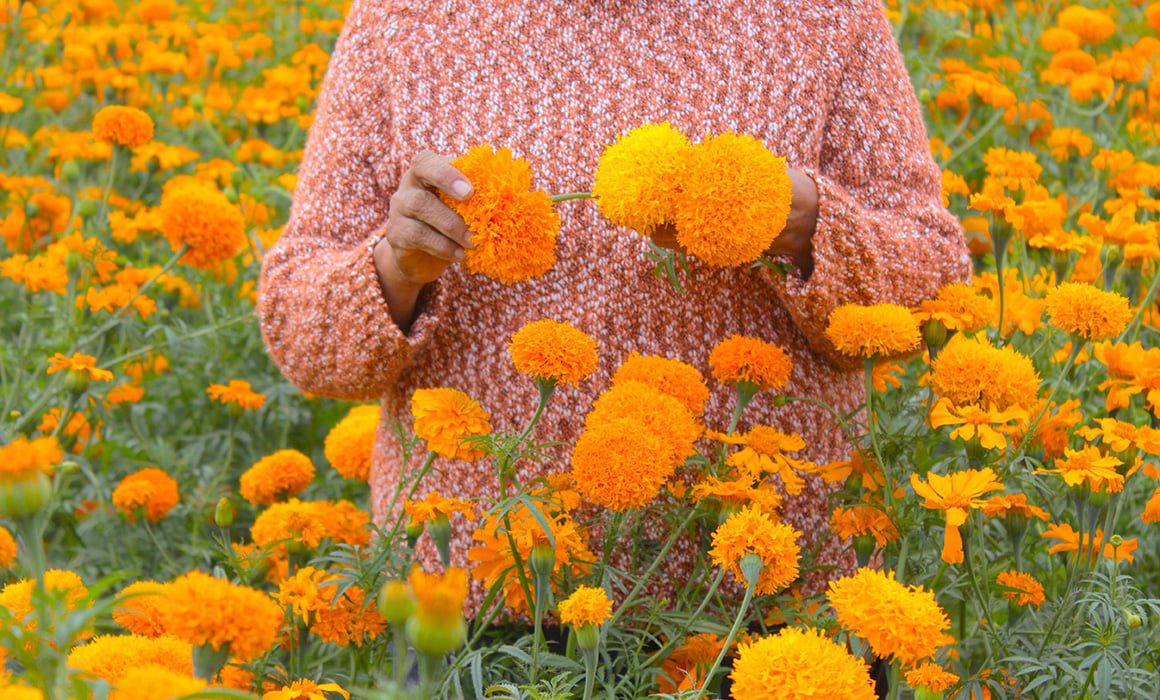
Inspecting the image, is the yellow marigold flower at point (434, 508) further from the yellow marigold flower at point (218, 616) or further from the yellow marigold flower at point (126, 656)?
the yellow marigold flower at point (218, 616)

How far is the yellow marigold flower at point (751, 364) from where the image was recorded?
1.32 metres

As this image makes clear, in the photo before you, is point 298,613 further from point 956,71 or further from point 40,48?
point 40,48

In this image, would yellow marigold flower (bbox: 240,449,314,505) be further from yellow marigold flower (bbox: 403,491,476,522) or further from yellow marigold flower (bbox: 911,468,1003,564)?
yellow marigold flower (bbox: 911,468,1003,564)

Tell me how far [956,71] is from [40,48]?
87.4 inches

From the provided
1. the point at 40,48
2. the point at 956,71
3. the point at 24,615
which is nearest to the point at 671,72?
the point at 24,615

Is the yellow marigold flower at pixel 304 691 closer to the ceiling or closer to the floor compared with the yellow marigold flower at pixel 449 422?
closer to the floor

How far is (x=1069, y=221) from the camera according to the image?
2.52 meters

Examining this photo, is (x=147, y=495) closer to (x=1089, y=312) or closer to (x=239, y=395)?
(x=239, y=395)

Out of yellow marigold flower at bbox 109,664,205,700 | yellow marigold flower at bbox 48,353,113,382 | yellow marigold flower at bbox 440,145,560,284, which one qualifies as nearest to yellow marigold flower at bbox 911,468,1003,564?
yellow marigold flower at bbox 440,145,560,284

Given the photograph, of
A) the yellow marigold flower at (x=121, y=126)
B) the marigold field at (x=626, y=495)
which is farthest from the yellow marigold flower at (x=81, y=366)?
A: the yellow marigold flower at (x=121, y=126)

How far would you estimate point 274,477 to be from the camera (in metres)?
1.86

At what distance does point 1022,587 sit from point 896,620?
44 cm

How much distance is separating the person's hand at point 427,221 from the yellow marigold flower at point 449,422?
0.13m

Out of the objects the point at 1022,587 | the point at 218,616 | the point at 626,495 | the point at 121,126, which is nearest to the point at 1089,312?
the point at 1022,587
